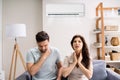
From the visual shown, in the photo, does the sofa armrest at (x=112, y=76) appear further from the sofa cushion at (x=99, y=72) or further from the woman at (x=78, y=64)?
the woman at (x=78, y=64)

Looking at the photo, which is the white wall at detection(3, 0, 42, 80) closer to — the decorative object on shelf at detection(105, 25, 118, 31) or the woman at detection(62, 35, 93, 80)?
the decorative object on shelf at detection(105, 25, 118, 31)

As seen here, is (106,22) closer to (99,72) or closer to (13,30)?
(99,72)

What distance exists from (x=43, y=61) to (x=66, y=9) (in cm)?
242

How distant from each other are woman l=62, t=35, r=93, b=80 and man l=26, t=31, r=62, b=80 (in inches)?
5.3

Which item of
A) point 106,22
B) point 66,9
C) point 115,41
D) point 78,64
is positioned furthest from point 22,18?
point 78,64

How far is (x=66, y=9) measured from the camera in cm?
455

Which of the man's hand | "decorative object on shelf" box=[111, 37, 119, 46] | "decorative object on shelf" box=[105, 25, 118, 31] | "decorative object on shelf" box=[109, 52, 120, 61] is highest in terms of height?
"decorative object on shelf" box=[105, 25, 118, 31]

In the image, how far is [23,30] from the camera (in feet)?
12.0

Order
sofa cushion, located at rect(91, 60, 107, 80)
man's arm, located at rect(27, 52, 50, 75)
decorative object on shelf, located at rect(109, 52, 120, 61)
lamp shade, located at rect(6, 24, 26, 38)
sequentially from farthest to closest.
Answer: decorative object on shelf, located at rect(109, 52, 120, 61) → lamp shade, located at rect(6, 24, 26, 38) → sofa cushion, located at rect(91, 60, 107, 80) → man's arm, located at rect(27, 52, 50, 75)

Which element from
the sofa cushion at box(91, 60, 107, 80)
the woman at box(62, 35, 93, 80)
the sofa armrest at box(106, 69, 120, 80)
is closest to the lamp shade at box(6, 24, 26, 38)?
the woman at box(62, 35, 93, 80)

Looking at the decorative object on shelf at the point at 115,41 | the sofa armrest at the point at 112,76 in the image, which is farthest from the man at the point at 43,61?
the decorative object on shelf at the point at 115,41

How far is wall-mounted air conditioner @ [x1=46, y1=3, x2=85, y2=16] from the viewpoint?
4504 mm

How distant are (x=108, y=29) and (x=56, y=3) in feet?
4.32

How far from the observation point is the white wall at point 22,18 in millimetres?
4520
